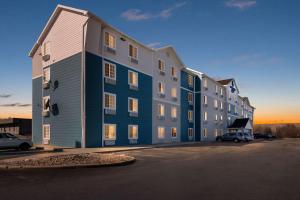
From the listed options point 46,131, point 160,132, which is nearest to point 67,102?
point 46,131

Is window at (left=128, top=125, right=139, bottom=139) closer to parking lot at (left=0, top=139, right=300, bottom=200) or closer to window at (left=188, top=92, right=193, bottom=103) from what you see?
window at (left=188, top=92, right=193, bottom=103)

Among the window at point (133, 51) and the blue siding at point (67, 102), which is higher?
the window at point (133, 51)

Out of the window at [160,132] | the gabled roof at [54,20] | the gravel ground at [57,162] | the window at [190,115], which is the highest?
the gabled roof at [54,20]

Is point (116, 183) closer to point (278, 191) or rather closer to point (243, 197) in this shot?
point (243, 197)

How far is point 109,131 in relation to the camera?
28469 millimetres

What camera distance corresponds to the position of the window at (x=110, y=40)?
28516 millimetres

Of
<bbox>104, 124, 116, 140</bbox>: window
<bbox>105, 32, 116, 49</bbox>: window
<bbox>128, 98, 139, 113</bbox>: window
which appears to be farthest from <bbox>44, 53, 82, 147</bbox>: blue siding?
<bbox>128, 98, 139, 113</bbox>: window

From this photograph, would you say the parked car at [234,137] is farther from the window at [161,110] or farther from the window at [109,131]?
the window at [109,131]

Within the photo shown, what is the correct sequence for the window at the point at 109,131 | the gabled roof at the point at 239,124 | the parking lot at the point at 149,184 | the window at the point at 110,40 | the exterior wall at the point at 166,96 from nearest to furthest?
1. the parking lot at the point at 149,184
2. the window at the point at 109,131
3. the window at the point at 110,40
4. the exterior wall at the point at 166,96
5. the gabled roof at the point at 239,124

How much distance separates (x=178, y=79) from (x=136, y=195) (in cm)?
3513

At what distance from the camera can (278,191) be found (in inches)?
330

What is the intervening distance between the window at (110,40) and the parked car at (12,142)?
12.0 meters

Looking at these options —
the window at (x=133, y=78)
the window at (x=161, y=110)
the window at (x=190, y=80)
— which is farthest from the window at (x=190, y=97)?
the window at (x=133, y=78)

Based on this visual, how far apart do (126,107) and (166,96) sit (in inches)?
362
